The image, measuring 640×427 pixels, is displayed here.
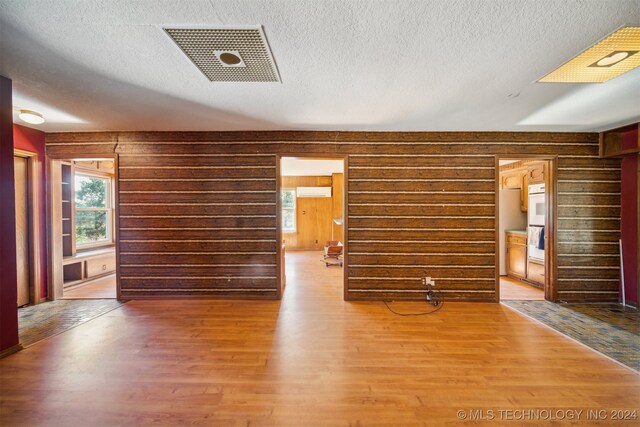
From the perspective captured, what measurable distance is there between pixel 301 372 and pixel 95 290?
163 inches

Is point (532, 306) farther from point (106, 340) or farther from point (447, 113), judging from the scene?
point (106, 340)

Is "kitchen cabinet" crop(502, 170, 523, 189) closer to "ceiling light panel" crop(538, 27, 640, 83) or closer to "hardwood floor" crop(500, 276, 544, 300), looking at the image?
"hardwood floor" crop(500, 276, 544, 300)

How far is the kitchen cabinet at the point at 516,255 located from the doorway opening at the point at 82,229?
6.76 meters

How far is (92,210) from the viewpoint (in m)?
5.18

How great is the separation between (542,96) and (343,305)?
10.7 feet

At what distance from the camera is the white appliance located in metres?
4.11

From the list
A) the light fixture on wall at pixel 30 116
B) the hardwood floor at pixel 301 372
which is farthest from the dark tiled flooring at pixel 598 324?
the light fixture on wall at pixel 30 116

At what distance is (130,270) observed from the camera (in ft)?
12.3

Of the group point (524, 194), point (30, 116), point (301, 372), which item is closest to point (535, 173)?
point (524, 194)

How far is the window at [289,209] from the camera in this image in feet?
27.5

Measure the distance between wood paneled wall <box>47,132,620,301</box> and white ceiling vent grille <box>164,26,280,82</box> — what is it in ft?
5.20

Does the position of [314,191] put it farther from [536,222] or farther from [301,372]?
[301,372]

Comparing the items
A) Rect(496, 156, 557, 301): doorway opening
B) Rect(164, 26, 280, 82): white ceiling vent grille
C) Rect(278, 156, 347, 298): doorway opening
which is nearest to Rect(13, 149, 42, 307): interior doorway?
Rect(164, 26, 280, 82): white ceiling vent grille

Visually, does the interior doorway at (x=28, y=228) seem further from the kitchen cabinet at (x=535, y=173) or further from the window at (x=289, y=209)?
the kitchen cabinet at (x=535, y=173)
